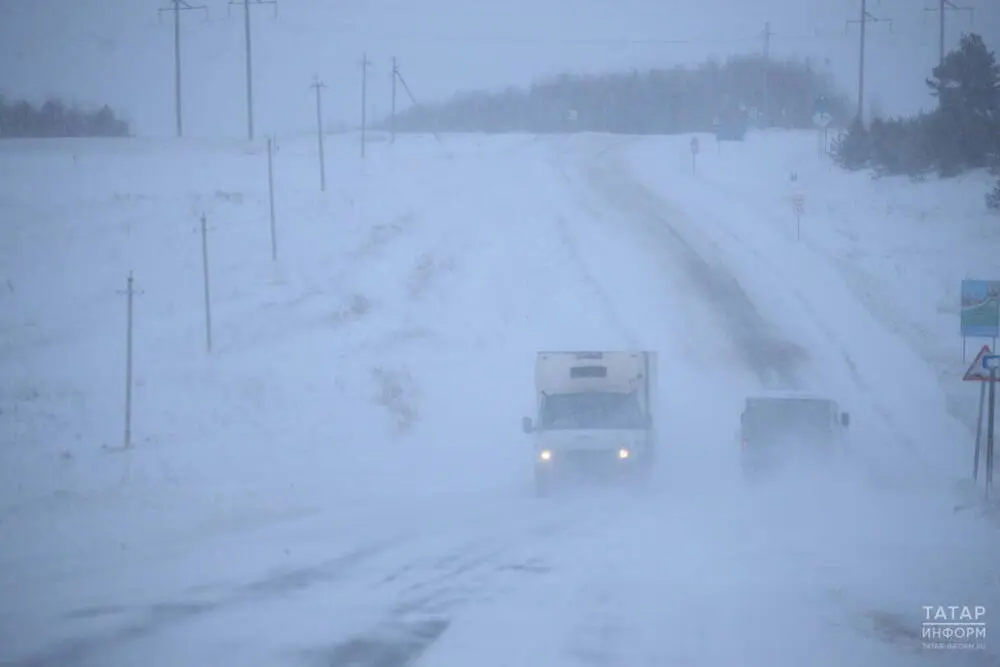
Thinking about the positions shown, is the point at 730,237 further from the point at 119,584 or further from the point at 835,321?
the point at 119,584

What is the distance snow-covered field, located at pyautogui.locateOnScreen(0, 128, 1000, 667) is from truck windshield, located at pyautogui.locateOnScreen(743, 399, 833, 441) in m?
1.16

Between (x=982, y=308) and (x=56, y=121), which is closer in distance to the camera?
(x=982, y=308)

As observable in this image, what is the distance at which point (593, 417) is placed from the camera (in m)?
25.1

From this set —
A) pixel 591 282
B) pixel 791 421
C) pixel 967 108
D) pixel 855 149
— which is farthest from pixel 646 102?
pixel 791 421

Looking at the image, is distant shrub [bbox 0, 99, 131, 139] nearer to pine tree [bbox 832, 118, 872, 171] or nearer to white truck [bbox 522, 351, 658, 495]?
pine tree [bbox 832, 118, 872, 171]

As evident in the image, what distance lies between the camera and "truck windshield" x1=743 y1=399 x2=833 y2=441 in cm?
2603

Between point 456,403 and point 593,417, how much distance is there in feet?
34.8

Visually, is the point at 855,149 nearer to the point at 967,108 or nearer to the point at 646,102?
the point at 967,108

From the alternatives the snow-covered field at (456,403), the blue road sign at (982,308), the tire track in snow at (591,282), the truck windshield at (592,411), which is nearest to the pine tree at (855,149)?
the snow-covered field at (456,403)

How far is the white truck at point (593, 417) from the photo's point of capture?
2407 centimetres

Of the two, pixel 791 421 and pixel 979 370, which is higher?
pixel 979 370

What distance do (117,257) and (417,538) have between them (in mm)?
34522

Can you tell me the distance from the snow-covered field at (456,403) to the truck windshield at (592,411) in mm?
1661

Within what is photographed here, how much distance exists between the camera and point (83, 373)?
33656mm
